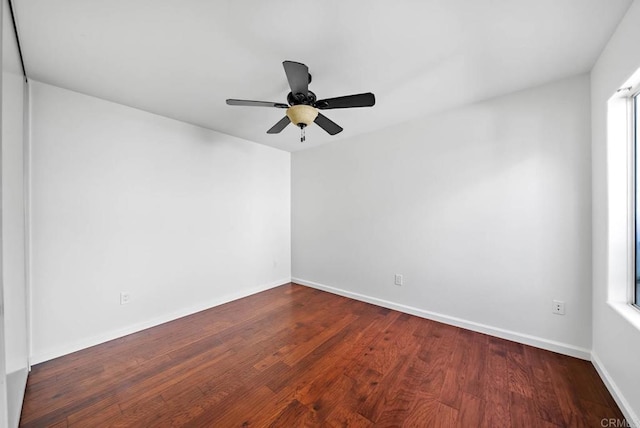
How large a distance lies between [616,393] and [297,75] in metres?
2.82

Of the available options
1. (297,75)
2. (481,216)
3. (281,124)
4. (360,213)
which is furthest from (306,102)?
(481,216)

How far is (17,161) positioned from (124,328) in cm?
170

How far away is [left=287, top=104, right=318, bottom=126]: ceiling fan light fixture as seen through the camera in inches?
66.2

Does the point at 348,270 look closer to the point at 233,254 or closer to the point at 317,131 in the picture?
the point at 233,254

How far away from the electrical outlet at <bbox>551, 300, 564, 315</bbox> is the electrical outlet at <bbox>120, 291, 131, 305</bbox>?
3.96 meters

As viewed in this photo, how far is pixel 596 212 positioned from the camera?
1779 mm

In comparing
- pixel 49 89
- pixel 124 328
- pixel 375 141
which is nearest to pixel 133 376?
pixel 124 328

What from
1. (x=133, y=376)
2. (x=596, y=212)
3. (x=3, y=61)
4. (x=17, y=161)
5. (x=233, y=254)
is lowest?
(x=133, y=376)

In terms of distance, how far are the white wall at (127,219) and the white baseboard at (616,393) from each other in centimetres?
352

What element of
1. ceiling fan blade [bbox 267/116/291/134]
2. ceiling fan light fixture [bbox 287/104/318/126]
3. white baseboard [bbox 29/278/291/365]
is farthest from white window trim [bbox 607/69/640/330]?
white baseboard [bbox 29/278/291/365]

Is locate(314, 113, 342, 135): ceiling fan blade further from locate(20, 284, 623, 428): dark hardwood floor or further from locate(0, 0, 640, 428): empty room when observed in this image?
locate(20, 284, 623, 428): dark hardwood floor

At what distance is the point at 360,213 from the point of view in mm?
3266

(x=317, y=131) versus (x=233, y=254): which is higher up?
(x=317, y=131)

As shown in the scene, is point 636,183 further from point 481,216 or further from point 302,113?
point 302,113
